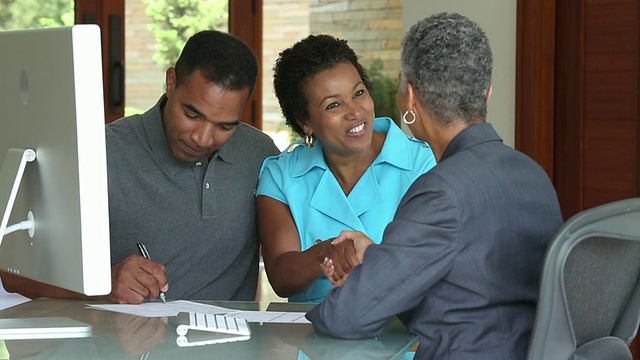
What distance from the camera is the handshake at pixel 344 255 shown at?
91.3 inches

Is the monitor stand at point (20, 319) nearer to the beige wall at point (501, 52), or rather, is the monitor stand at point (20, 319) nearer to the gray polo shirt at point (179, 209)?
the gray polo shirt at point (179, 209)

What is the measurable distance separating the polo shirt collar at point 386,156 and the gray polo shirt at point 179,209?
164 mm

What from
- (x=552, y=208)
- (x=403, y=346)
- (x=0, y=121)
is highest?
(x=0, y=121)

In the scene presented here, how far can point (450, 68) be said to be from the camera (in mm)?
2043

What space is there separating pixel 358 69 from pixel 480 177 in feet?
3.42

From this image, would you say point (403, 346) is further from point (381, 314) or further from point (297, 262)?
point (297, 262)

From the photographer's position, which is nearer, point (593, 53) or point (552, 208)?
point (552, 208)

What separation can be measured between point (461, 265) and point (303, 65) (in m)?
1.11

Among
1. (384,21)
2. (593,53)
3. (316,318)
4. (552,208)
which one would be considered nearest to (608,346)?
(552,208)

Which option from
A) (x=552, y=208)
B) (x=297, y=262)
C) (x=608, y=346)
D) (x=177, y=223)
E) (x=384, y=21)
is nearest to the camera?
(x=608, y=346)

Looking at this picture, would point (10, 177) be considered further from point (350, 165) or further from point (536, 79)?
point (536, 79)

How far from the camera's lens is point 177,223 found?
284 cm

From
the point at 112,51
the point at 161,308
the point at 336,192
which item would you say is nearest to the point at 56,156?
the point at 161,308

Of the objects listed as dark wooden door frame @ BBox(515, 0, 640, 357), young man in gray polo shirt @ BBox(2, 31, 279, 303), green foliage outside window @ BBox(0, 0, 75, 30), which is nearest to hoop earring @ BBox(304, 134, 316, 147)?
young man in gray polo shirt @ BBox(2, 31, 279, 303)
